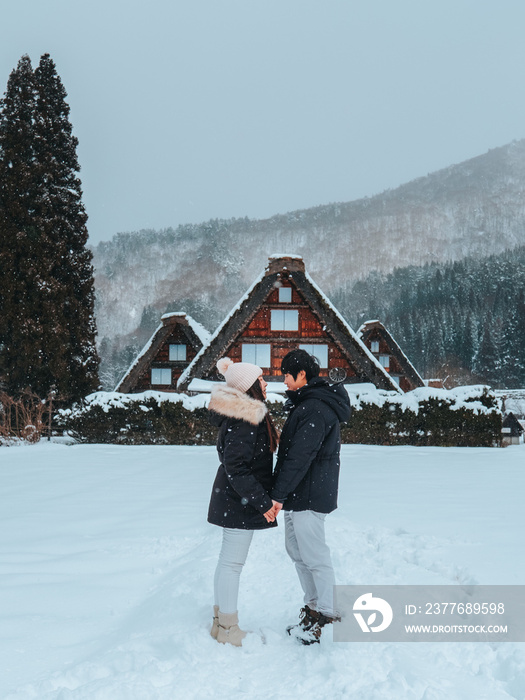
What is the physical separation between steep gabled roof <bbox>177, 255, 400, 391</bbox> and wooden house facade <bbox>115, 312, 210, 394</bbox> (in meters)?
4.81

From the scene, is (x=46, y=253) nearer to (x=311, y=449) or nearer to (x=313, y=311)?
(x=313, y=311)

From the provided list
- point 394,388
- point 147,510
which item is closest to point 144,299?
point 394,388

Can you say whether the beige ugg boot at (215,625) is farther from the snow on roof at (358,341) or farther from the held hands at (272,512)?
the snow on roof at (358,341)

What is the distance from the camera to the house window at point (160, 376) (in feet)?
81.9

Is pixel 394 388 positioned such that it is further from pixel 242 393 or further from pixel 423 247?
pixel 423 247

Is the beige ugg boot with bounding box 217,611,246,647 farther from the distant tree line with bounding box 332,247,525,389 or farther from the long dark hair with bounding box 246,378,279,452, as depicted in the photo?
the distant tree line with bounding box 332,247,525,389

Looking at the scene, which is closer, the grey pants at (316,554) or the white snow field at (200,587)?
the white snow field at (200,587)

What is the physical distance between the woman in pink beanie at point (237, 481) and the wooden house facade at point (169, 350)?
21026mm

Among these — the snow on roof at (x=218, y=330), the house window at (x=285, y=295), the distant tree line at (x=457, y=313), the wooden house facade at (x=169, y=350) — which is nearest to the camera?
the snow on roof at (x=218, y=330)

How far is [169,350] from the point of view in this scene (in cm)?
2495

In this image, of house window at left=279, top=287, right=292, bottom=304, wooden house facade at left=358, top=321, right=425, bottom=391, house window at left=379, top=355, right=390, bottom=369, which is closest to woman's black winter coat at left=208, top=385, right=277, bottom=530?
house window at left=279, top=287, right=292, bottom=304

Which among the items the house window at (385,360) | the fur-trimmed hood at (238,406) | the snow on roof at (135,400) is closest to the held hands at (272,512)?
the fur-trimmed hood at (238,406)

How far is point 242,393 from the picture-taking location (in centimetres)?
330

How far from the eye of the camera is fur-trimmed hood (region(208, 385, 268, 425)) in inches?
126
